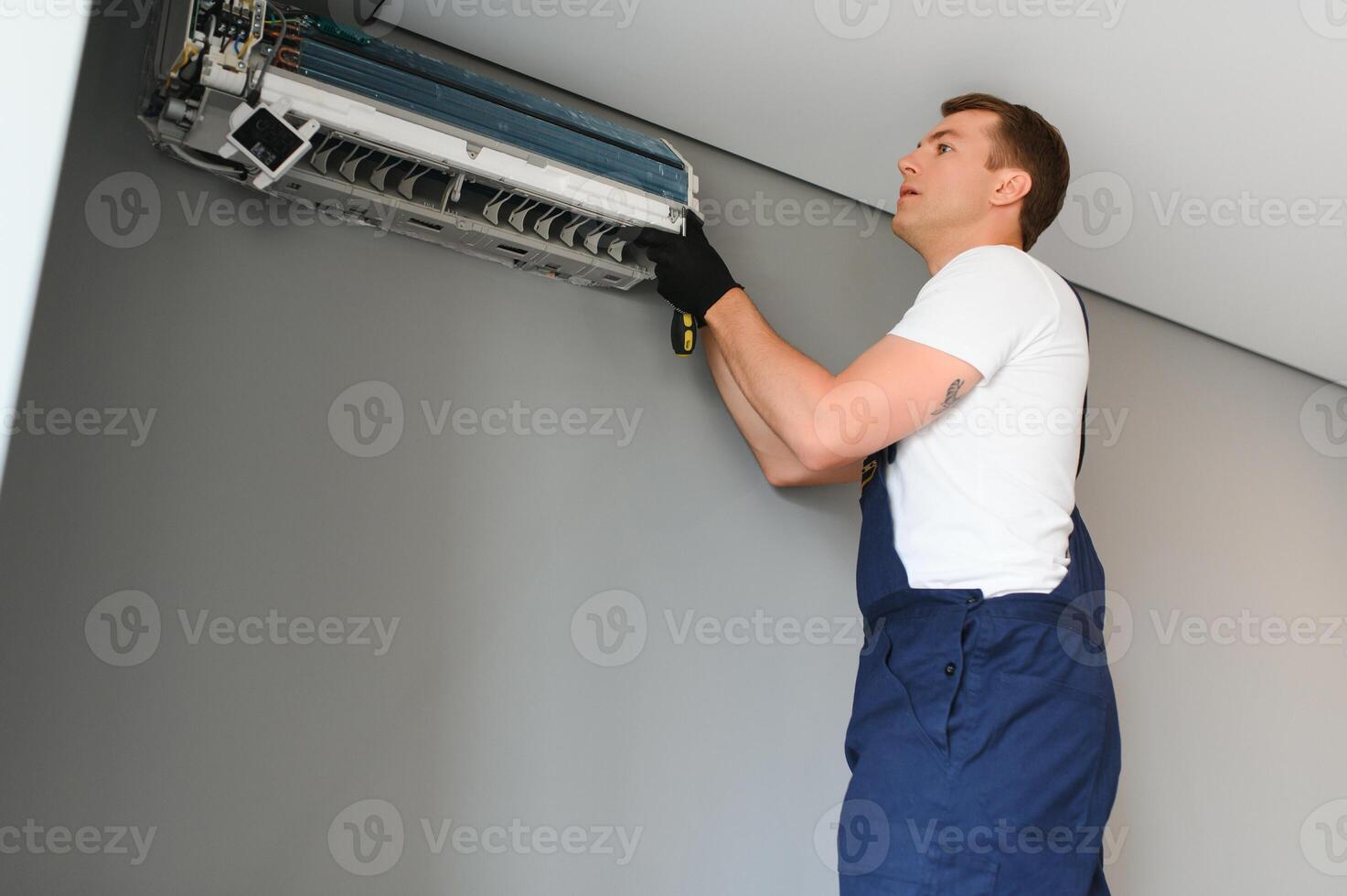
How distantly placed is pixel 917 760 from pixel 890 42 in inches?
43.3

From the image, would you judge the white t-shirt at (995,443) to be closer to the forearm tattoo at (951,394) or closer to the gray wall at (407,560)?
the forearm tattoo at (951,394)

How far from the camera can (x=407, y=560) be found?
154cm

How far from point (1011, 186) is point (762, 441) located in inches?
22.2

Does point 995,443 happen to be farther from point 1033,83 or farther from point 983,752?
point 1033,83

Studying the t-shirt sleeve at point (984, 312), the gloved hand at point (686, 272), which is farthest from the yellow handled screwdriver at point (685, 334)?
the t-shirt sleeve at point (984, 312)

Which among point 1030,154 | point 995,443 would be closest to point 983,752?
point 995,443

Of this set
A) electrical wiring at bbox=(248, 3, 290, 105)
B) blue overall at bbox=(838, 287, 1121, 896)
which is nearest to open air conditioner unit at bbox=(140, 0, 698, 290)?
electrical wiring at bbox=(248, 3, 290, 105)

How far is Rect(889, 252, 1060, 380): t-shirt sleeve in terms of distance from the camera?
1.45 meters

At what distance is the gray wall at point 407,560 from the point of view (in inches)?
52.2

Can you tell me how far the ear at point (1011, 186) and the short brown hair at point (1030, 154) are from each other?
0.01 m

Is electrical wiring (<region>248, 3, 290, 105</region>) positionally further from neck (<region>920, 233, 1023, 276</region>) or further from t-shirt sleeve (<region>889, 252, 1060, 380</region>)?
neck (<region>920, 233, 1023, 276</region>)

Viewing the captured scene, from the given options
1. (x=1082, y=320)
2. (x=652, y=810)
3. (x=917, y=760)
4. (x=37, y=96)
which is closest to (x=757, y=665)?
(x=652, y=810)

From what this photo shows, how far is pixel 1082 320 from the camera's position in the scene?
1.63 meters

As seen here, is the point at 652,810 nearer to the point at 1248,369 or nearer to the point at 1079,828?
the point at 1079,828
